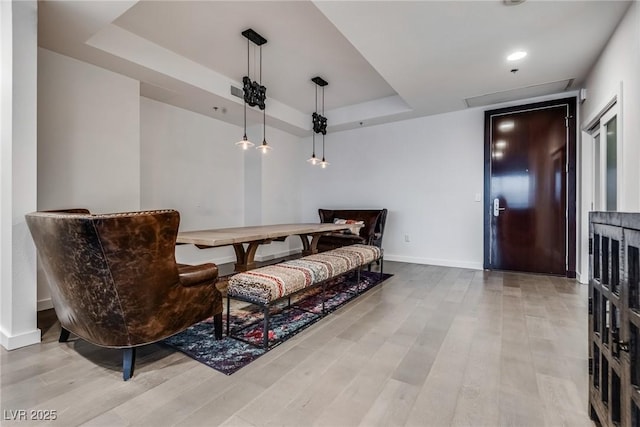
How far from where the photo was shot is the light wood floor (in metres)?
1.37

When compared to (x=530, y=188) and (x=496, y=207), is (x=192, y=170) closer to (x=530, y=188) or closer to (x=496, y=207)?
(x=496, y=207)

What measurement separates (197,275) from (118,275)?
0.44m

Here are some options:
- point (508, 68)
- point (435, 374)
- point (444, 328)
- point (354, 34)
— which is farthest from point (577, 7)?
point (435, 374)

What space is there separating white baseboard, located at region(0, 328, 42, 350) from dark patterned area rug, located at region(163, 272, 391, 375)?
0.91 m

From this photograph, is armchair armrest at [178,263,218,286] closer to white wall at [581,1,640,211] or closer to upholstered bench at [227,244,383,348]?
upholstered bench at [227,244,383,348]

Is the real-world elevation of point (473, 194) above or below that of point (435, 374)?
above

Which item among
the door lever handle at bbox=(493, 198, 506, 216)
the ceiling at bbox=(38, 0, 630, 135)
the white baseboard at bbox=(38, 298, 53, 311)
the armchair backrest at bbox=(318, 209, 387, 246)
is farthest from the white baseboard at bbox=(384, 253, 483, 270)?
the white baseboard at bbox=(38, 298, 53, 311)

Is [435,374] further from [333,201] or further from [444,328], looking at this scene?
[333,201]

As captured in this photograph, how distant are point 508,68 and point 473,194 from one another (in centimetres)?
189

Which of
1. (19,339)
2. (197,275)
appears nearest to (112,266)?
(197,275)

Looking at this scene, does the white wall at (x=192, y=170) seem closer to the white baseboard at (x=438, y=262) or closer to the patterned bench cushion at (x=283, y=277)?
the patterned bench cushion at (x=283, y=277)

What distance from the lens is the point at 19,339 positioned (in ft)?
6.65

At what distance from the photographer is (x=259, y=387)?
5.19 feet

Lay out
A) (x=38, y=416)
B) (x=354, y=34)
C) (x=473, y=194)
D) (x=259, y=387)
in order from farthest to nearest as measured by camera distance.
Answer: (x=473, y=194) → (x=354, y=34) → (x=259, y=387) → (x=38, y=416)
